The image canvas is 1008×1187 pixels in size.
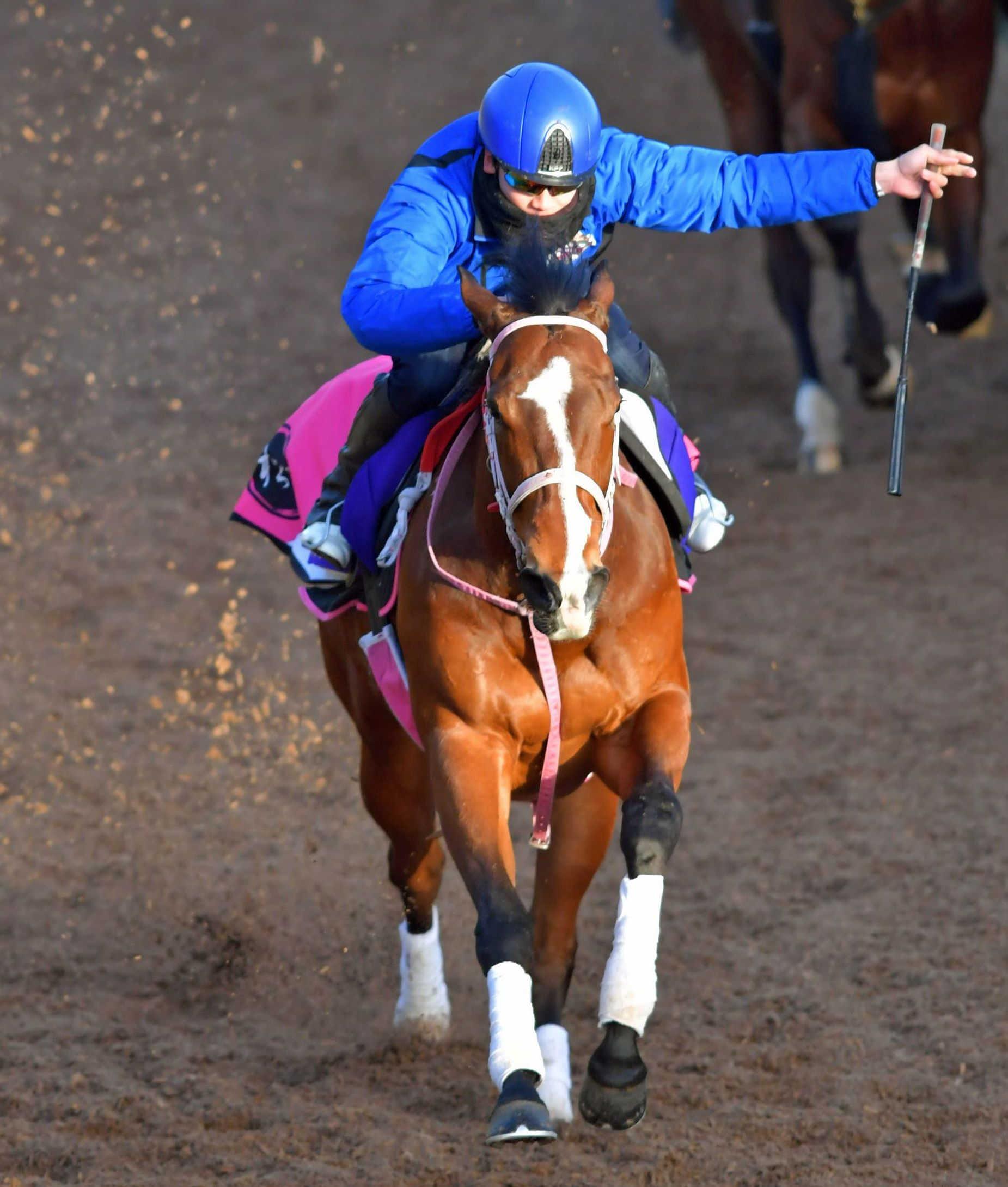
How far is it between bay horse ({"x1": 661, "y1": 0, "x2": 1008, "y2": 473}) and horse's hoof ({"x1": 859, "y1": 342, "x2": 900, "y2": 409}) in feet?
0.04

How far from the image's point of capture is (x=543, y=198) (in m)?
3.76

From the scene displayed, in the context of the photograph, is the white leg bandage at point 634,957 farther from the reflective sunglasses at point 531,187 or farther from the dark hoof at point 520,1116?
the reflective sunglasses at point 531,187

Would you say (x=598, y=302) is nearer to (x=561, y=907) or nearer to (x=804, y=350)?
(x=561, y=907)

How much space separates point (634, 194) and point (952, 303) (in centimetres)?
490

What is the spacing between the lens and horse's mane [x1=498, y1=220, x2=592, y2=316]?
3.40m

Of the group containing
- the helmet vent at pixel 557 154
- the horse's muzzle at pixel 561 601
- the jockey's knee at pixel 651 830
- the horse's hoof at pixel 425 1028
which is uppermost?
the helmet vent at pixel 557 154

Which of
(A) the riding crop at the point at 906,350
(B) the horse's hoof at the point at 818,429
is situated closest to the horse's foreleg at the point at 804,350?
(B) the horse's hoof at the point at 818,429

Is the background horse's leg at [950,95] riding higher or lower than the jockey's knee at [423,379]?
higher

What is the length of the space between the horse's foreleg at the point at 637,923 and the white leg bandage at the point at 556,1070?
541 mm

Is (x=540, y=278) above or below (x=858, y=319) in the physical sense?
below

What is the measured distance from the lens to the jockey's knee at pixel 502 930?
3.41m

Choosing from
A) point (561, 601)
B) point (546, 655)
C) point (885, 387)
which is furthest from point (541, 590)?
point (885, 387)

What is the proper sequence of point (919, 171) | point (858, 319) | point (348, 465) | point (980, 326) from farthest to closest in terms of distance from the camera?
point (858, 319), point (980, 326), point (348, 465), point (919, 171)

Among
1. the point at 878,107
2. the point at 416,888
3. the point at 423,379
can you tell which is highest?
the point at 878,107
